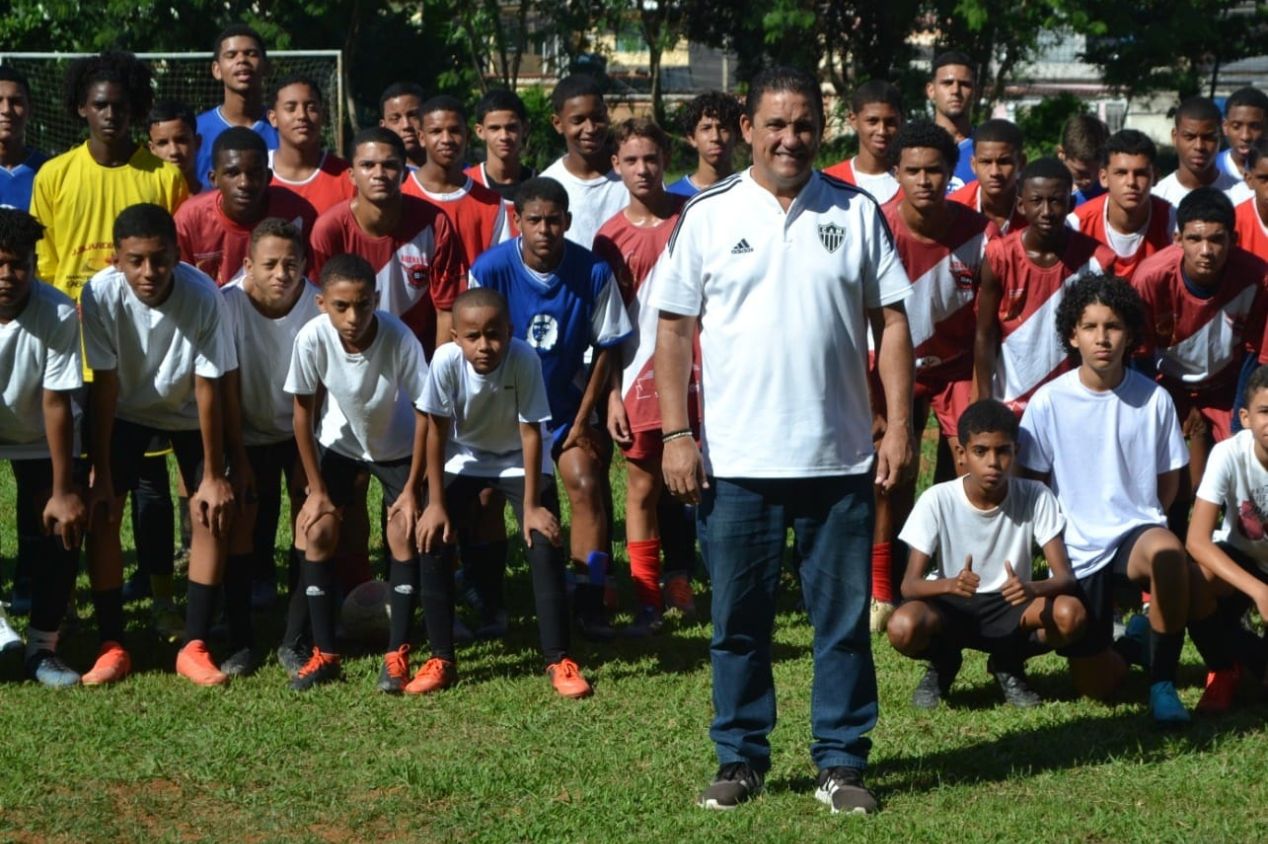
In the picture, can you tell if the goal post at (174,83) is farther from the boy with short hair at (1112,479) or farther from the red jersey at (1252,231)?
the boy with short hair at (1112,479)

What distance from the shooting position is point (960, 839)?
508cm

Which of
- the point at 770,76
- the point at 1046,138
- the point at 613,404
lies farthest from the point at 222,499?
the point at 1046,138

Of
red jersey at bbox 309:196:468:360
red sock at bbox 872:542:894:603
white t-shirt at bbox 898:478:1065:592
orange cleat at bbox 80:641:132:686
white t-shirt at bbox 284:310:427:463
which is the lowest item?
orange cleat at bbox 80:641:132:686

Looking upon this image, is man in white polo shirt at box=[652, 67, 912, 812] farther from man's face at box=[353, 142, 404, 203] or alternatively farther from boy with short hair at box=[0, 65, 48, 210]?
boy with short hair at box=[0, 65, 48, 210]

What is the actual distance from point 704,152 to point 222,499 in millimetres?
2863

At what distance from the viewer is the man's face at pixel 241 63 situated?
8.96 meters

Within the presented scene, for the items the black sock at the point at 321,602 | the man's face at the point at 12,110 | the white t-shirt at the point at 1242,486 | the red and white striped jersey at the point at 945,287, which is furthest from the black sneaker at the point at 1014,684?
the man's face at the point at 12,110

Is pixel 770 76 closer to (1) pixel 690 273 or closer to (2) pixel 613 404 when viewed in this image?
(1) pixel 690 273

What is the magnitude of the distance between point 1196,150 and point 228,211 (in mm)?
4692

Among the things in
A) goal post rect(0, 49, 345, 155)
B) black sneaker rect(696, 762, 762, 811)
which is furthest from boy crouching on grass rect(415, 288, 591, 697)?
goal post rect(0, 49, 345, 155)

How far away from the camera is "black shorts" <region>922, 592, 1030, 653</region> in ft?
21.1

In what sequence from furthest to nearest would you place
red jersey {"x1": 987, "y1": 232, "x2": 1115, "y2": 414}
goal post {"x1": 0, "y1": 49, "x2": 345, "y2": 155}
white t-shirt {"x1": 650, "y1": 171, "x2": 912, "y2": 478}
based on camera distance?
goal post {"x1": 0, "y1": 49, "x2": 345, "y2": 155} → red jersey {"x1": 987, "y1": 232, "x2": 1115, "y2": 414} → white t-shirt {"x1": 650, "y1": 171, "x2": 912, "y2": 478}

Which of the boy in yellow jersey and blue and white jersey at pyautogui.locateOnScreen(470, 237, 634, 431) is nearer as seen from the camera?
blue and white jersey at pyautogui.locateOnScreen(470, 237, 634, 431)

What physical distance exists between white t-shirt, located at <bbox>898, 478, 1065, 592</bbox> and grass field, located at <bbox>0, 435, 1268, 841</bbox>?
0.54 m
